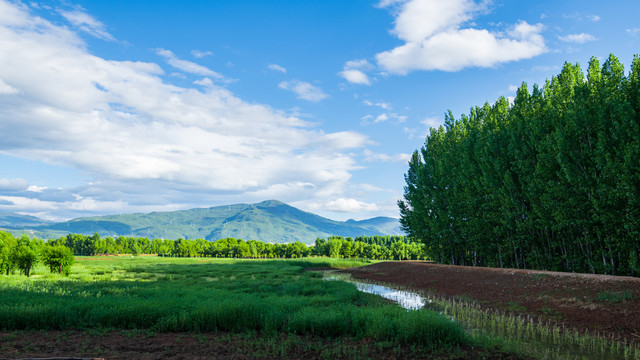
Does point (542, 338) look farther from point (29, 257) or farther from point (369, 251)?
point (369, 251)

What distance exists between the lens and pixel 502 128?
112 feet

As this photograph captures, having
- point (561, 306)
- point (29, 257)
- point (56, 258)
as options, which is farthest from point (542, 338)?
point (56, 258)

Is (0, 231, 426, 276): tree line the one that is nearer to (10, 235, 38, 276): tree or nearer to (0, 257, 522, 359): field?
(10, 235, 38, 276): tree

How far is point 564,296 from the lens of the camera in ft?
55.7

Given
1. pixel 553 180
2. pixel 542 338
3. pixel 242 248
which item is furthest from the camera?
pixel 242 248

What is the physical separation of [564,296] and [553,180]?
39.5ft

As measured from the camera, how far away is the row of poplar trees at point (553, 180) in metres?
21.4

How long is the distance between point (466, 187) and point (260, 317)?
103ft

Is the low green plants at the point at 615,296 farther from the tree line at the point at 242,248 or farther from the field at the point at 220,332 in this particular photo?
the tree line at the point at 242,248

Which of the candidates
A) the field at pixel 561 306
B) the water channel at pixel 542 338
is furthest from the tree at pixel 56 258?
the water channel at pixel 542 338

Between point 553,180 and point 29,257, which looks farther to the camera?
point 29,257

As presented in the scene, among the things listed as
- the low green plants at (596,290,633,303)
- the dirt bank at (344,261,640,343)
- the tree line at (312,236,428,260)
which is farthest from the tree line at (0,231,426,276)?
the low green plants at (596,290,633,303)

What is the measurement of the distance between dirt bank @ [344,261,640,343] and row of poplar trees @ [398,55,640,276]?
5.22 meters

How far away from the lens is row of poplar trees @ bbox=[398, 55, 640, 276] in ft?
70.2
